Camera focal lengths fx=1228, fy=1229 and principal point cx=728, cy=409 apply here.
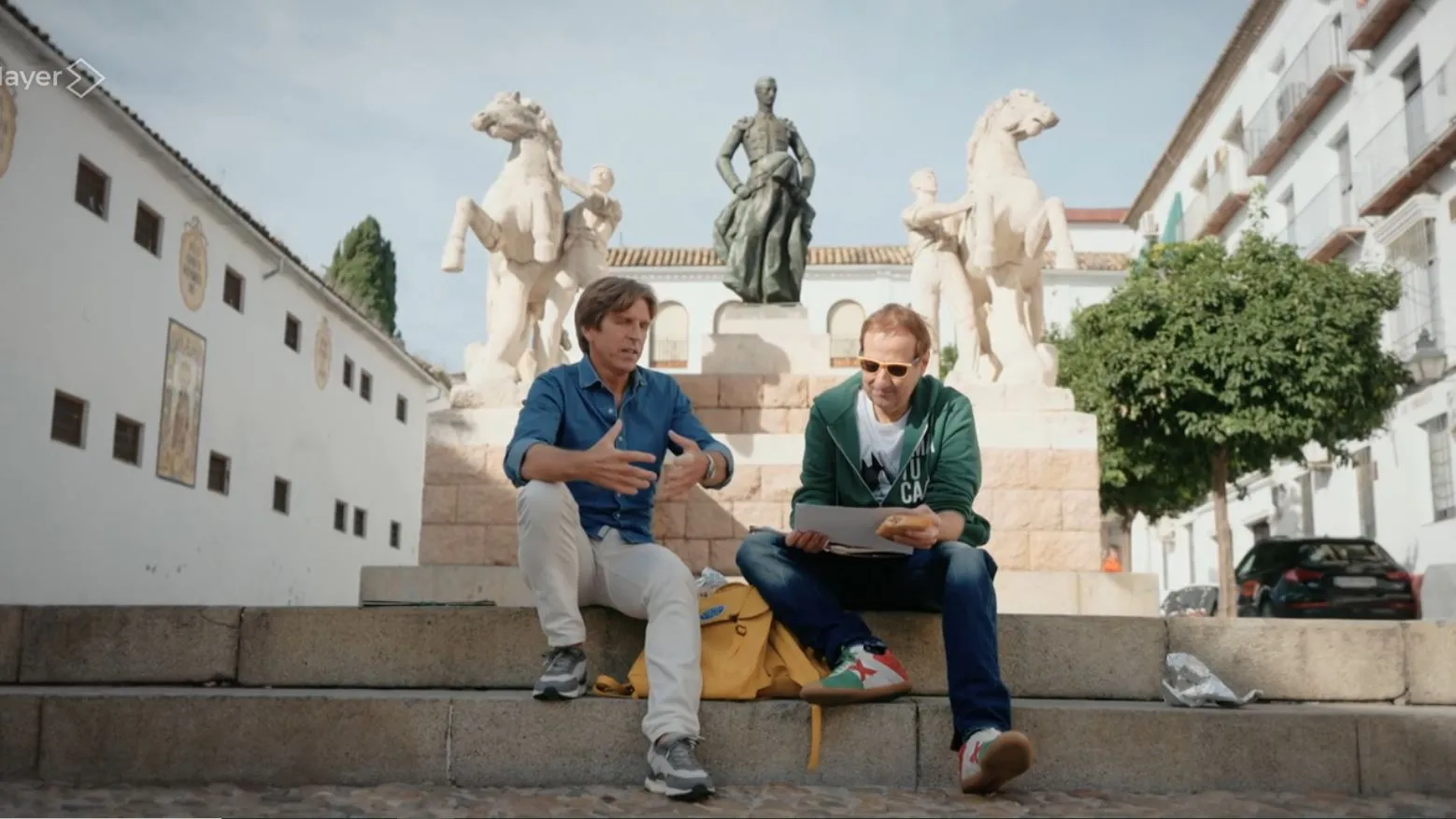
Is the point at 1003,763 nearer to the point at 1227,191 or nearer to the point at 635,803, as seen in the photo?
the point at 635,803

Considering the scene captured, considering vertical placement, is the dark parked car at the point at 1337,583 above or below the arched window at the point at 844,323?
below

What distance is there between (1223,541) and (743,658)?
52.6 feet

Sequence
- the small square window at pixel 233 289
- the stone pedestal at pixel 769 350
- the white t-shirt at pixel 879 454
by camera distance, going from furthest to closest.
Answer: the small square window at pixel 233 289
the stone pedestal at pixel 769 350
the white t-shirt at pixel 879 454

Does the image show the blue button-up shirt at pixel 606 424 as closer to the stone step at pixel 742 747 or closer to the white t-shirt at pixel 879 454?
the white t-shirt at pixel 879 454

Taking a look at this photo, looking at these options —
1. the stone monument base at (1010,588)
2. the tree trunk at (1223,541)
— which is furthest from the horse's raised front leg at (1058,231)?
the tree trunk at (1223,541)

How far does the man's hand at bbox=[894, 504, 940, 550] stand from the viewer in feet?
12.4

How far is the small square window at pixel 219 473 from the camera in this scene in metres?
20.2

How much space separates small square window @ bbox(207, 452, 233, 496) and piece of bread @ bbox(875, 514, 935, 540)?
18538 mm

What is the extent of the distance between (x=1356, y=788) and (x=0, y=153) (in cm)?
1516

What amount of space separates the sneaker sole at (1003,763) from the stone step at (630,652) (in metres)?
0.78

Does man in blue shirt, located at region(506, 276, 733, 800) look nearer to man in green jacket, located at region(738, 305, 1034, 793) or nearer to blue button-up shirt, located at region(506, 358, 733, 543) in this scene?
blue button-up shirt, located at region(506, 358, 733, 543)

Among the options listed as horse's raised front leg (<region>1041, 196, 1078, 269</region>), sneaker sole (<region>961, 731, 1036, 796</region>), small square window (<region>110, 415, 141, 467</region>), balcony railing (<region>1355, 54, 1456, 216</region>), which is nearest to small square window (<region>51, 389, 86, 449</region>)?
small square window (<region>110, 415, 141, 467</region>)

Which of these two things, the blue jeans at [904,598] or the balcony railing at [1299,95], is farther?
the balcony railing at [1299,95]

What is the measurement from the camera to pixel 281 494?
23.4 m
